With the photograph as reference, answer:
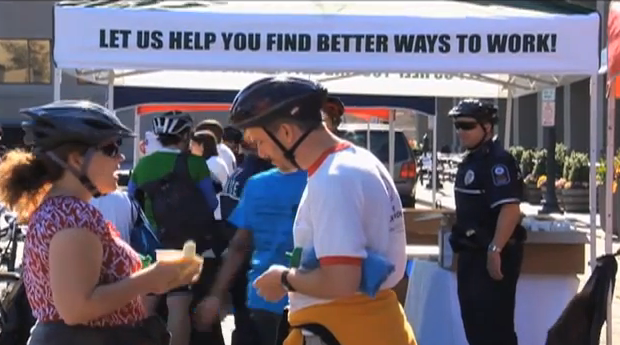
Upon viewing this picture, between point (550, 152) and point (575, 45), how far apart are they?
15698 millimetres

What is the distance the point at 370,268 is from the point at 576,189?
69.3 feet

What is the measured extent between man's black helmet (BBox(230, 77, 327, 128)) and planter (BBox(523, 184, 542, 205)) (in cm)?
2330

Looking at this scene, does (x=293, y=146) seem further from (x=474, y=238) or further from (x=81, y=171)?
(x=474, y=238)

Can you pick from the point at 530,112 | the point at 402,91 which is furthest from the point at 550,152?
the point at 530,112

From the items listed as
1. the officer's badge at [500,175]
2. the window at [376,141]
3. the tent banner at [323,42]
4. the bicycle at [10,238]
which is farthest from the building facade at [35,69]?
the officer's badge at [500,175]

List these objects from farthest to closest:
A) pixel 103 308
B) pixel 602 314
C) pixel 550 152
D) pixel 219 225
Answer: pixel 550 152, pixel 219 225, pixel 602 314, pixel 103 308

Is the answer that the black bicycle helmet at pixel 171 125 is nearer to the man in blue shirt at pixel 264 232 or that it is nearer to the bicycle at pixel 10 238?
the man in blue shirt at pixel 264 232

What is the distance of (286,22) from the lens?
6727 millimetres

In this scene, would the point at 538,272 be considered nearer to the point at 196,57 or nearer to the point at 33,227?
the point at 196,57

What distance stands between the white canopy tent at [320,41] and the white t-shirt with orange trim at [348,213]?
3.54m

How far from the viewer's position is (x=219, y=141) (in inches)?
452

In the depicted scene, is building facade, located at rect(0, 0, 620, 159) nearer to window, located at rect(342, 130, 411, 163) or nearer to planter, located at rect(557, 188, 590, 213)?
planter, located at rect(557, 188, 590, 213)

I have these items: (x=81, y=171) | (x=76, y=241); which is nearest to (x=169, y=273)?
(x=76, y=241)

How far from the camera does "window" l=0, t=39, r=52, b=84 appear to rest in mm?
37719
